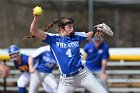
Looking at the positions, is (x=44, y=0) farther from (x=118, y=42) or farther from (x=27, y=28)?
(x=118, y=42)

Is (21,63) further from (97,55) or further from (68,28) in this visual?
(68,28)

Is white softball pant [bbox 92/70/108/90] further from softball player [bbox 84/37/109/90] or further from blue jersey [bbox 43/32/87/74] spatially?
blue jersey [bbox 43/32/87/74]

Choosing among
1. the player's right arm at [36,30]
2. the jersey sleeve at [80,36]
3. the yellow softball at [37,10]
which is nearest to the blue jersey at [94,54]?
the jersey sleeve at [80,36]

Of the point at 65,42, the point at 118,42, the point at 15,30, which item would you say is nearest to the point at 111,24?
the point at 118,42

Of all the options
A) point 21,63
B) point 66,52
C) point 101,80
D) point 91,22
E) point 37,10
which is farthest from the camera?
point 91,22

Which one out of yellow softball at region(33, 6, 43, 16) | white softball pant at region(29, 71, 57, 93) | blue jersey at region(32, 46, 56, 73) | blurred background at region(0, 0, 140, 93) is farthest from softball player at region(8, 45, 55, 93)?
yellow softball at region(33, 6, 43, 16)

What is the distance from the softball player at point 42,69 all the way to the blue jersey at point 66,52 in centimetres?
261

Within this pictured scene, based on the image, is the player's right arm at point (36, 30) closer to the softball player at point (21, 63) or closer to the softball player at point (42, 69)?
the softball player at point (42, 69)

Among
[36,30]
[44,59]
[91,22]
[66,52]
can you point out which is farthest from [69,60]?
[91,22]

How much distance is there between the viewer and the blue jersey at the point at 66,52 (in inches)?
329

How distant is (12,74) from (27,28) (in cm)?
165

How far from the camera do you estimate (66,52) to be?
834 cm

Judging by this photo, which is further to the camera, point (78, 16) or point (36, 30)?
point (78, 16)

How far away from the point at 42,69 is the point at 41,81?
244mm
